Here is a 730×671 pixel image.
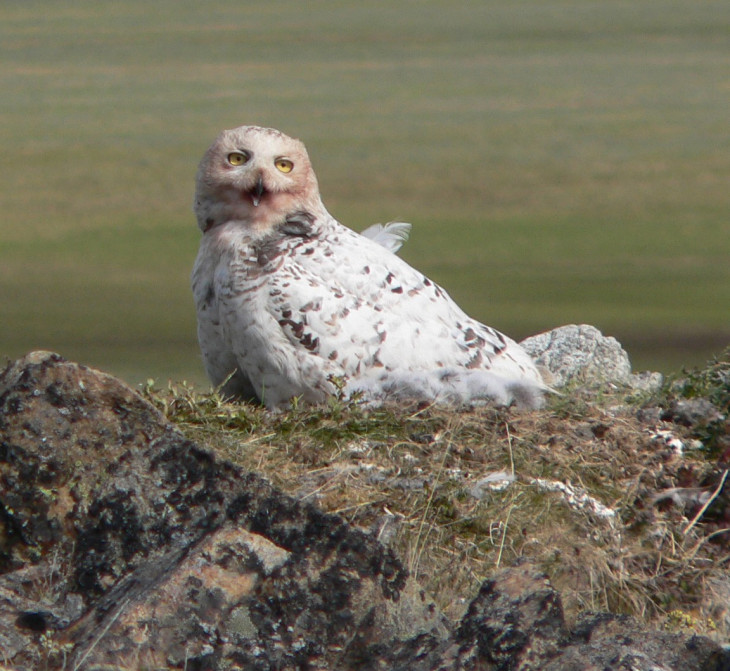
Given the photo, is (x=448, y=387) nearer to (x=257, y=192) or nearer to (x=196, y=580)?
(x=257, y=192)

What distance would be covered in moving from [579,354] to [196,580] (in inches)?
236

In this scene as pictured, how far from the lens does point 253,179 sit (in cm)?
752

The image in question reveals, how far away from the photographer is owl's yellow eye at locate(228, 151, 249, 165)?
7.54 m

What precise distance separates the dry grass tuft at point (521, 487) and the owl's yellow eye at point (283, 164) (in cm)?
145

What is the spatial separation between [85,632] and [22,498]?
100 cm

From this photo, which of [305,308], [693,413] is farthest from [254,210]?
[693,413]

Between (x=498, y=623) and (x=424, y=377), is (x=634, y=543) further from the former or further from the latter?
(x=498, y=623)

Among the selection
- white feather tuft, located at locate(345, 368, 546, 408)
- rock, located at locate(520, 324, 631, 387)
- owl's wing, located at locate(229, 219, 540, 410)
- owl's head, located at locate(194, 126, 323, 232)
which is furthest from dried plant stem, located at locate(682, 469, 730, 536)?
owl's head, located at locate(194, 126, 323, 232)

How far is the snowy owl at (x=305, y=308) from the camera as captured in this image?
720 centimetres

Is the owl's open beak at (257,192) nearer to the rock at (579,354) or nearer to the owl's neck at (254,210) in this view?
the owl's neck at (254,210)

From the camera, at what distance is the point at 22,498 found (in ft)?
15.8

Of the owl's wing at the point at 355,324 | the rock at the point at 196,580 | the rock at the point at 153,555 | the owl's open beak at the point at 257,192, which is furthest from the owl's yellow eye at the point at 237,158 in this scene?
the rock at the point at 196,580

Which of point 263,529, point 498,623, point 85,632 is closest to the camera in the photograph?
point 498,623

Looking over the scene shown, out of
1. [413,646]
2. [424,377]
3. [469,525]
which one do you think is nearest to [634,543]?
[469,525]
